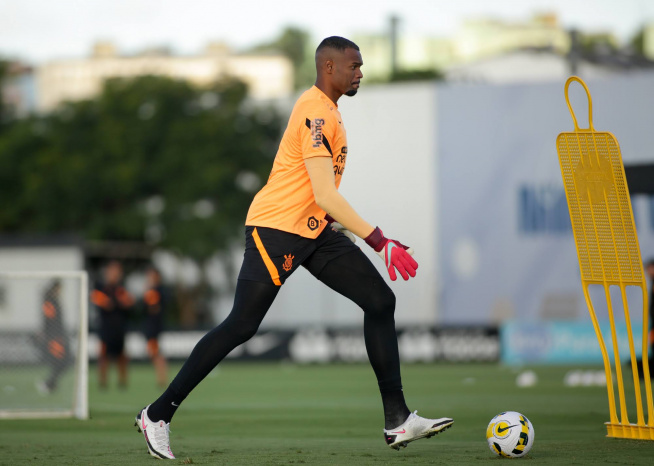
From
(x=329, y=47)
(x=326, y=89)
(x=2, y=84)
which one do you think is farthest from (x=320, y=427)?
(x=2, y=84)

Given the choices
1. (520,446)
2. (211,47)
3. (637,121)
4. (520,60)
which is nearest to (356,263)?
(520,446)

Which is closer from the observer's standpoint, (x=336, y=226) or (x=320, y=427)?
(x=336, y=226)

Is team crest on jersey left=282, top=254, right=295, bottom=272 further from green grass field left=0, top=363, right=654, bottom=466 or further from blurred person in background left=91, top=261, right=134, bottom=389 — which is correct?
blurred person in background left=91, top=261, right=134, bottom=389

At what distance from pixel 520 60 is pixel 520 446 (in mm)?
36367

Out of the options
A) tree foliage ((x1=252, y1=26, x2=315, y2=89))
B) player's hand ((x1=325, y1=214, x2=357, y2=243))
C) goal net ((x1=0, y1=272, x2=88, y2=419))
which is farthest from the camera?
tree foliage ((x1=252, y1=26, x2=315, y2=89))

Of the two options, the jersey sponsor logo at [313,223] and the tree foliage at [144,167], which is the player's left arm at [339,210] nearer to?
the jersey sponsor logo at [313,223]

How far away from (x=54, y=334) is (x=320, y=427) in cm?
705

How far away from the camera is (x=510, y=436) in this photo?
21.8ft

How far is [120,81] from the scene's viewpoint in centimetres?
3578

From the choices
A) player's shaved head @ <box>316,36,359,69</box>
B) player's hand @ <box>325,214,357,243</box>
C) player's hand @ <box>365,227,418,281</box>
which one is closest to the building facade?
player's hand @ <box>325,214,357,243</box>

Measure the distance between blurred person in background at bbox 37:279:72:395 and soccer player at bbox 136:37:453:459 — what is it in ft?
30.4

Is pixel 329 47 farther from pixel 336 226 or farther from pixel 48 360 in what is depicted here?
pixel 48 360

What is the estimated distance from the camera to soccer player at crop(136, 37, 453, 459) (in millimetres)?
6621

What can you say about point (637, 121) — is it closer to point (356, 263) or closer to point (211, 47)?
point (356, 263)
